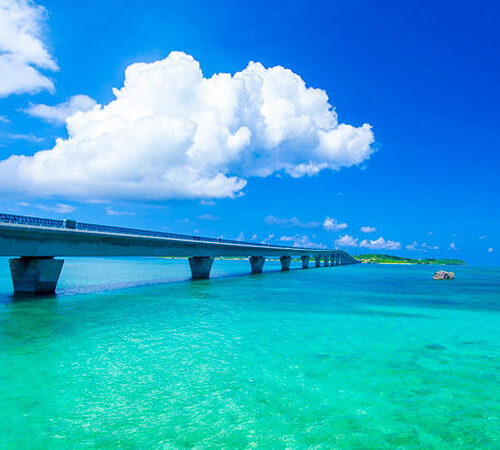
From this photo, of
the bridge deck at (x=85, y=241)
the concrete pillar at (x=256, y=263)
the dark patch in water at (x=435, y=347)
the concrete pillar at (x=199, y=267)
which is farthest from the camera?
the concrete pillar at (x=256, y=263)

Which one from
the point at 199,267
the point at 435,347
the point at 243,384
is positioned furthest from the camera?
the point at 199,267

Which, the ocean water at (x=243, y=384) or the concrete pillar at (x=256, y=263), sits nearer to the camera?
the ocean water at (x=243, y=384)

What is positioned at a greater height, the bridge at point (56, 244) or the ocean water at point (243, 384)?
the bridge at point (56, 244)

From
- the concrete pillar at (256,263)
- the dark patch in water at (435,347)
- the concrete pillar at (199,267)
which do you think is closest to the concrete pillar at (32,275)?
the concrete pillar at (199,267)

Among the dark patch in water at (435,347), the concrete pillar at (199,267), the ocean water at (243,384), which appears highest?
the concrete pillar at (199,267)

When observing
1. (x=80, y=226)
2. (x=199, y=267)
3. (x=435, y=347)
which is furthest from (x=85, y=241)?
(x=435, y=347)

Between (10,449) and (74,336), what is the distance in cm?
1107

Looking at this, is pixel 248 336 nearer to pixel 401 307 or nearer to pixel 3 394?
pixel 3 394

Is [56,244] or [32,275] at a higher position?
[56,244]

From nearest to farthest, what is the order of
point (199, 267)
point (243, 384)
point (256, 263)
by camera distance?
point (243, 384), point (199, 267), point (256, 263)

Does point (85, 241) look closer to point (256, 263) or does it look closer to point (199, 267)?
point (199, 267)

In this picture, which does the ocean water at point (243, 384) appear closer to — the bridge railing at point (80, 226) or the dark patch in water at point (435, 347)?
the dark patch in water at point (435, 347)

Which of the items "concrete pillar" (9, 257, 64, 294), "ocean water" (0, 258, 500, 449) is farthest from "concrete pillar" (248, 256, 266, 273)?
"ocean water" (0, 258, 500, 449)

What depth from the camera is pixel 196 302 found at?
107ft
